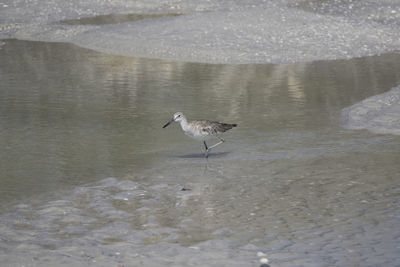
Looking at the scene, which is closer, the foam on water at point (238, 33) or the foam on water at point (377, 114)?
the foam on water at point (377, 114)

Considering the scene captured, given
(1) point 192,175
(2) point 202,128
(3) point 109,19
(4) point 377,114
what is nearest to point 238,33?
(3) point 109,19

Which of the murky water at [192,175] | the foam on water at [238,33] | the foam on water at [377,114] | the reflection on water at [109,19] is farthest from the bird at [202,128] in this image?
the reflection on water at [109,19]

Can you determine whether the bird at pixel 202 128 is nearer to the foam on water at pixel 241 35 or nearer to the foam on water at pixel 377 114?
the foam on water at pixel 377 114

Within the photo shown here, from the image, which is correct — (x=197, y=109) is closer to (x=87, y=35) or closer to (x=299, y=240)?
(x=299, y=240)

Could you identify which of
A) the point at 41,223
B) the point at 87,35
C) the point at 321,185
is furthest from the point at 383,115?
the point at 87,35

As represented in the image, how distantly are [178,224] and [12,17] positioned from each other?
25.1 metres

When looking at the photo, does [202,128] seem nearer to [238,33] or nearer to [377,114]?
[377,114]

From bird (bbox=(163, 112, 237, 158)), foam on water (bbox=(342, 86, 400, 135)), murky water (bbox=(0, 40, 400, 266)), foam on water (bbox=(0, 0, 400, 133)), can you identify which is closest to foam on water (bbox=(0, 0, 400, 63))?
foam on water (bbox=(0, 0, 400, 133))

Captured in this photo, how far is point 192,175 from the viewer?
11.6 m

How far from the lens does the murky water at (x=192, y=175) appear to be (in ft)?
27.5

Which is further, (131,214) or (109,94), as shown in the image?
(109,94)

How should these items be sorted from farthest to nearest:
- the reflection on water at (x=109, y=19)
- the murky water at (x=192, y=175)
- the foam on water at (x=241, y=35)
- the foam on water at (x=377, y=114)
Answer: the reflection on water at (x=109, y=19) → the foam on water at (x=241, y=35) → the foam on water at (x=377, y=114) → the murky water at (x=192, y=175)

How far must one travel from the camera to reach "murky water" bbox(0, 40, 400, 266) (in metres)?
8.37

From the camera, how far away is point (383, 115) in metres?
15.1
